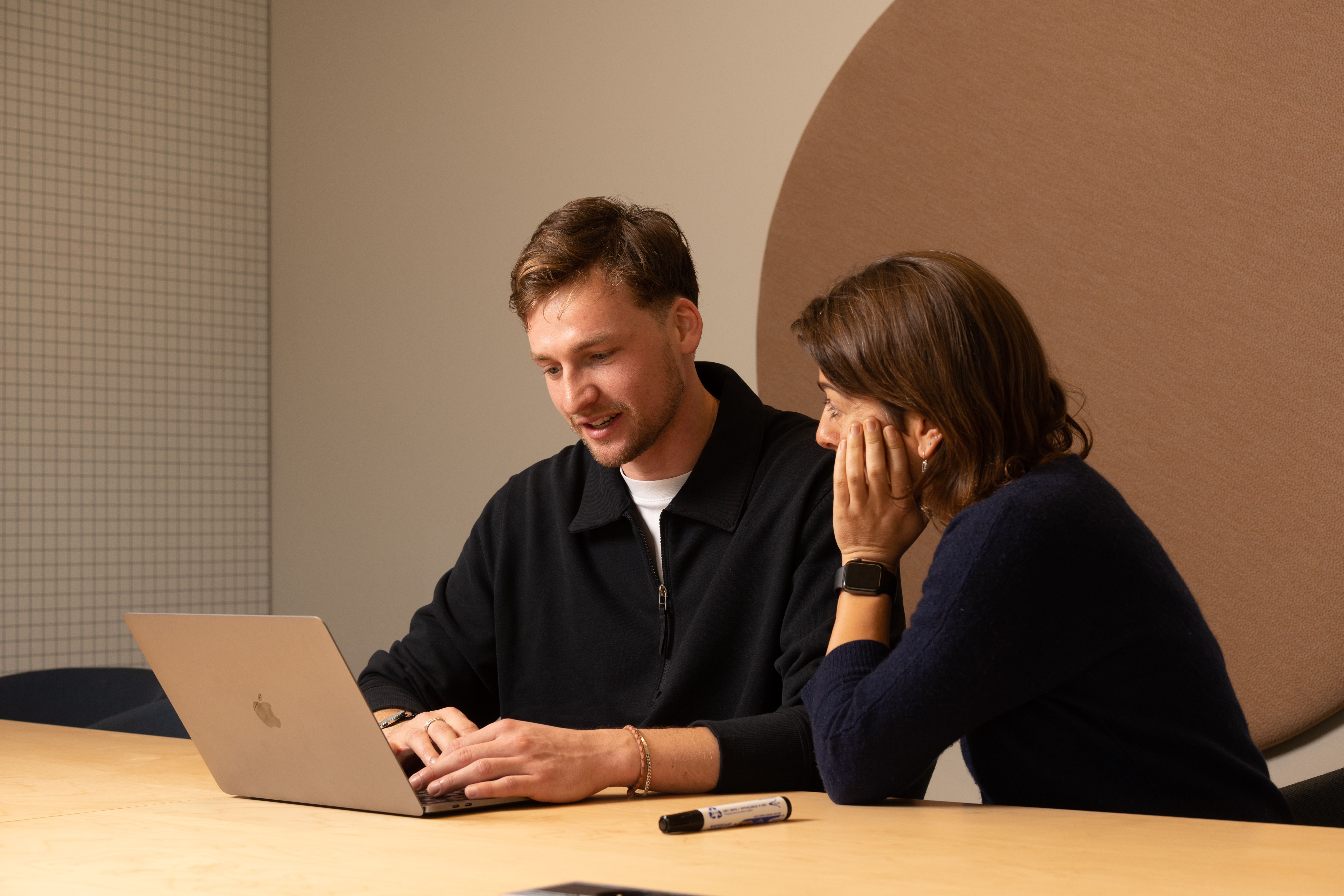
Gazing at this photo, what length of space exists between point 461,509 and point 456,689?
1644 millimetres

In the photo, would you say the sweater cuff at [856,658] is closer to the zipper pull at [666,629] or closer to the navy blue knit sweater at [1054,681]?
the navy blue knit sweater at [1054,681]

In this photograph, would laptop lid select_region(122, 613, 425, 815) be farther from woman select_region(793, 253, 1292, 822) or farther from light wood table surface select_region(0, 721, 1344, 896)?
woman select_region(793, 253, 1292, 822)

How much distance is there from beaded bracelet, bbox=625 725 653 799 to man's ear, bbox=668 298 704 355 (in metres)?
0.73

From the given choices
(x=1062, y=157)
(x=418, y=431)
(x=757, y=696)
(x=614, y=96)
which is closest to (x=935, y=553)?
(x=757, y=696)

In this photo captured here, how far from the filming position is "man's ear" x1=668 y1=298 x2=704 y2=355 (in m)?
1.96

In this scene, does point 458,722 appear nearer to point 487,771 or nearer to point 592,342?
point 487,771

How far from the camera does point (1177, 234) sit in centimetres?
238

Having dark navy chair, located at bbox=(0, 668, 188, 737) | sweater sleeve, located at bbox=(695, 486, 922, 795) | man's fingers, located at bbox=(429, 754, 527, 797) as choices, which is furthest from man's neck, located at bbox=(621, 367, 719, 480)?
dark navy chair, located at bbox=(0, 668, 188, 737)

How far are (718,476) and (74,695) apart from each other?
171cm

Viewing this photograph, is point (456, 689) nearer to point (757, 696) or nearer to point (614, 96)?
point (757, 696)

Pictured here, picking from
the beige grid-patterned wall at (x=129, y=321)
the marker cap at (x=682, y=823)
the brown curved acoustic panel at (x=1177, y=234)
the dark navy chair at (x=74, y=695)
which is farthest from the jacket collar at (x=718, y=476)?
the beige grid-patterned wall at (x=129, y=321)

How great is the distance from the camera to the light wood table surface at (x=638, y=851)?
0.98 meters

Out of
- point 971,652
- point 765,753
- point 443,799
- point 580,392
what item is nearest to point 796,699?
point 765,753

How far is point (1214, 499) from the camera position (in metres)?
2.31
